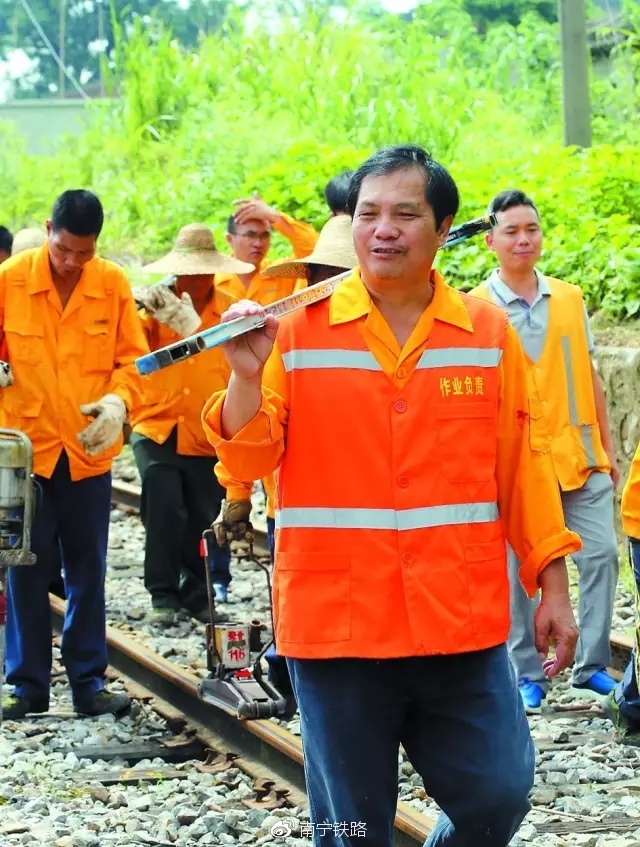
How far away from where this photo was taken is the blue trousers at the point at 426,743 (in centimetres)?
351

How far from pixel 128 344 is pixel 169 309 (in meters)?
1.25

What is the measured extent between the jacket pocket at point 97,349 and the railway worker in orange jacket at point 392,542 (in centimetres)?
340

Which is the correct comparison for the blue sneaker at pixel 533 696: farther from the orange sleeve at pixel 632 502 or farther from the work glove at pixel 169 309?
the work glove at pixel 169 309

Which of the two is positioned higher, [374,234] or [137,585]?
[374,234]

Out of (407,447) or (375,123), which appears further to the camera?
(375,123)

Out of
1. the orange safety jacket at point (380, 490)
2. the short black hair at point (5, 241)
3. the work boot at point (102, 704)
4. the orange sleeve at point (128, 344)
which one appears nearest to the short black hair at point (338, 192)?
the orange sleeve at point (128, 344)

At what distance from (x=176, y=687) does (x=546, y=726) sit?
1.86 meters

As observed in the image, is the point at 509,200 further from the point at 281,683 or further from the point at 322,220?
the point at 322,220

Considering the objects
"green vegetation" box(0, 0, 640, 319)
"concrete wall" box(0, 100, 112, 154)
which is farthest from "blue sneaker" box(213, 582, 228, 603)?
"concrete wall" box(0, 100, 112, 154)

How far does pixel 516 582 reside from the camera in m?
6.82

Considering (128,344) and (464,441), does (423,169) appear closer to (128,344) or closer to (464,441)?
(464,441)

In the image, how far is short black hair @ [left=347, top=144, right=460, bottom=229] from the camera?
Answer: 3643mm

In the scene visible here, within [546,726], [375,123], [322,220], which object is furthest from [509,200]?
[375,123]

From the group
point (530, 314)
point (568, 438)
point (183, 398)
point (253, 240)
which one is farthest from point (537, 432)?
point (253, 240)
